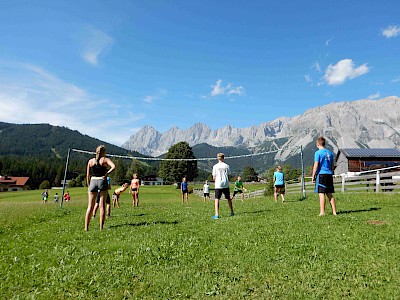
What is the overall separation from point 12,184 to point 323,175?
169421 mm

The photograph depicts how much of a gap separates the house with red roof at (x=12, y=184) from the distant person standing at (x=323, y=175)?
168500mm

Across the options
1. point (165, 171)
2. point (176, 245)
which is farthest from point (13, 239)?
point (165, 171)

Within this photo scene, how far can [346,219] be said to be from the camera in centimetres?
962

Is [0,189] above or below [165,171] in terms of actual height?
below

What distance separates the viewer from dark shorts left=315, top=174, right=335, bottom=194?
10.7m

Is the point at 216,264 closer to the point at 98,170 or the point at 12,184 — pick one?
the point at 98,170

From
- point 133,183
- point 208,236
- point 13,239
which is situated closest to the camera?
point 208,236

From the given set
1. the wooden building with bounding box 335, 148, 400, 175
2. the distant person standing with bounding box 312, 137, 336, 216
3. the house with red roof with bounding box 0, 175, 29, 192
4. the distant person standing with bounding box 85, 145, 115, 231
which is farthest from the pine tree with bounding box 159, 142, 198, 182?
the house with red roof with bounding box 0, 175, 29, 192

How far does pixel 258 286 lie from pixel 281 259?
4.40ft

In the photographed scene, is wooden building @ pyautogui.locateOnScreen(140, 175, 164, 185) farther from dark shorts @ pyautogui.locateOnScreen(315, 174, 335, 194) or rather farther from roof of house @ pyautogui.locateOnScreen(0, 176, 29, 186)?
dark shorts @ pyautogui.locateOnScreen(315, 174, 335, 194)

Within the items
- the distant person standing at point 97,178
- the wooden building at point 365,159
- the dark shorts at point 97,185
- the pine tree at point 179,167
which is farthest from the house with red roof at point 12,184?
the dark shorts at point 97,185

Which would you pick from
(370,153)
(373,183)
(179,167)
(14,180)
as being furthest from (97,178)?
(14,180)

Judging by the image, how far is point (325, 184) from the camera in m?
10.8

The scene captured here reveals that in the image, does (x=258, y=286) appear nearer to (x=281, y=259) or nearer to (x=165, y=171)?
(x=281, y=259)
